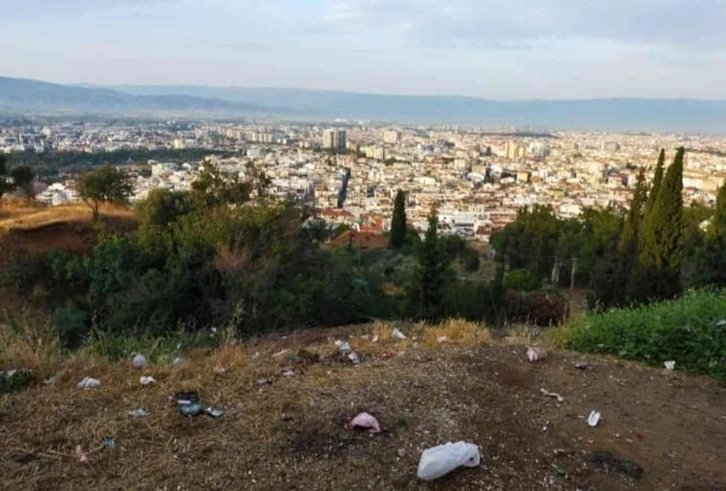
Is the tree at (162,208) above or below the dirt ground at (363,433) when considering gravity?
below

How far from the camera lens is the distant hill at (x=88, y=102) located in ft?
402

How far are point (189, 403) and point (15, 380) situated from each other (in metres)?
1.11

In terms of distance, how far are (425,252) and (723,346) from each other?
799cm

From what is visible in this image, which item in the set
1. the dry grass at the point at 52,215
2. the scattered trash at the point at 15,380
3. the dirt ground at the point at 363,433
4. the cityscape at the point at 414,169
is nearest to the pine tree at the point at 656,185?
the cityscape at the point at 414,169

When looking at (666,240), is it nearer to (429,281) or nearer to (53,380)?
(429,281)

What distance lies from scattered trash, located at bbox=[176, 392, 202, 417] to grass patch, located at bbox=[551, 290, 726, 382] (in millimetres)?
2740

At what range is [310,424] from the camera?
2701mm

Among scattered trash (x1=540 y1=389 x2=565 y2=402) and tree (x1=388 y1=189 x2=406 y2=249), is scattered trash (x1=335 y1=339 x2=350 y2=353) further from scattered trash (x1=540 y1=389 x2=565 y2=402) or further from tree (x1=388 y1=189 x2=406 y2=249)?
tree (x1=388 y1=189 x2=406 y2=249)

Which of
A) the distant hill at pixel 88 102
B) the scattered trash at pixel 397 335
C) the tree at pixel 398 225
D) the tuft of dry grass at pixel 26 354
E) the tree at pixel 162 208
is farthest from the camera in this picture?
the distant hill at pixel 88 102

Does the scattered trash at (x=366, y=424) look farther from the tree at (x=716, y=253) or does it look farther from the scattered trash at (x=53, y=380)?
the tree at (x=716, y=253)

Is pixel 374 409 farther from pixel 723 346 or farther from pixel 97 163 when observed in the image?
pixel 97 163

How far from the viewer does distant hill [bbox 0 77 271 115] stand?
122500 millimetres

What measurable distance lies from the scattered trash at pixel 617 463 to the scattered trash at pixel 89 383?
2.55 meters

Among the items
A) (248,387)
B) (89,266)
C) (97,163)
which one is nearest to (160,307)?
(89,266)
